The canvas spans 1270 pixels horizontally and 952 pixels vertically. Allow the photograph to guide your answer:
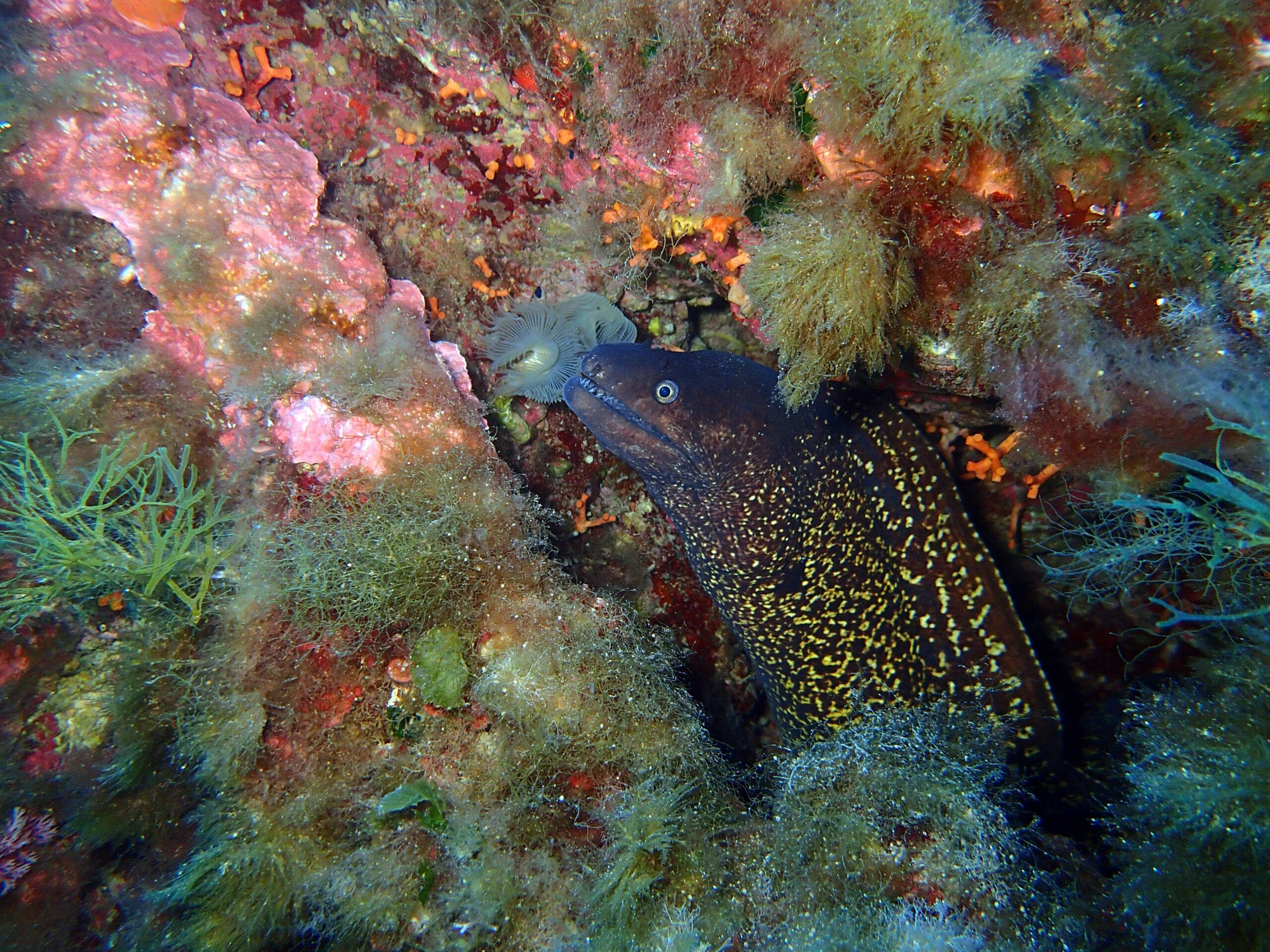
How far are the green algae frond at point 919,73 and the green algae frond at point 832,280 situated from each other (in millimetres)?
254

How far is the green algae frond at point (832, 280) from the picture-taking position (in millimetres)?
2043

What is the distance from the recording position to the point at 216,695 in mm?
2234

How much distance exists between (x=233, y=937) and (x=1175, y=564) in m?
4.43

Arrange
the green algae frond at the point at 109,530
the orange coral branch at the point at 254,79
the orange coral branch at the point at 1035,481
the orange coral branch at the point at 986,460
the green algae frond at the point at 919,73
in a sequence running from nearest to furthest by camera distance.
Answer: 1. the green algae frond at the point at 919,73
2. the green algae frond at the point at 109,530
3. the orange coral branch at the point at 254,79
4. the orange coral branch at the point at 1035,481
5. the orange coral branch at the point at 986,460

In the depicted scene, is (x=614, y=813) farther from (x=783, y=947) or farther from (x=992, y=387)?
(x=992, y=387)

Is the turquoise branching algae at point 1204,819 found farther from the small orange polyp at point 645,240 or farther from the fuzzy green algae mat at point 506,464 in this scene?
the small orange polyp at point 645,240

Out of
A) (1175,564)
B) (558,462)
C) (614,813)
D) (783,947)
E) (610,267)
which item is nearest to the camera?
(783,947)

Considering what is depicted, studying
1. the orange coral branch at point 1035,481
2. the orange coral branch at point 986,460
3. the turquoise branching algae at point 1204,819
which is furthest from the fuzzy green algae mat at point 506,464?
the orange coral branch at point 986,460

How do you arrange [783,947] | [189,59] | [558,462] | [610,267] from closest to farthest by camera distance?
[783,947] < [189,59] < [610,267] < [558,462]

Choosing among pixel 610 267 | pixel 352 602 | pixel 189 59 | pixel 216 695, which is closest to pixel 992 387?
pixel 610 267

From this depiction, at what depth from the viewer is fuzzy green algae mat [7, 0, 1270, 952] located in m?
1.80

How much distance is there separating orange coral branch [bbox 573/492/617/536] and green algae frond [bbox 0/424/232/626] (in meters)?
1.75

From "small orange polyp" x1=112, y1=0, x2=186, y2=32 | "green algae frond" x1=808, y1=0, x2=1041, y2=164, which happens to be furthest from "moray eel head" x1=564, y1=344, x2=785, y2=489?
"small orange polyp" x1=112, y1=0, x2=186, y2=32

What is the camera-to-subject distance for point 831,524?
124 inches
